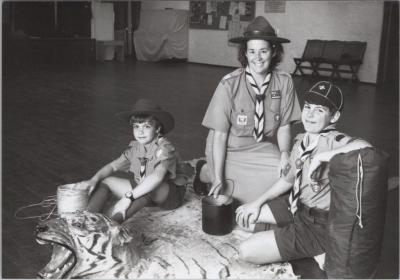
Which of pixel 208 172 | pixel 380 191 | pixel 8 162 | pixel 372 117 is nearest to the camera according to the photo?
pixel 380 191

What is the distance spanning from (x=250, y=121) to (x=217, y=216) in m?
0.57

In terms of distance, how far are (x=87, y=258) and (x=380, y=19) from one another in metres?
9.00

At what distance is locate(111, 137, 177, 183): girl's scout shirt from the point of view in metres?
2.52

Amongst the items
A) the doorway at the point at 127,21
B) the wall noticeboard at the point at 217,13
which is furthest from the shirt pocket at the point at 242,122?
the doorway at the point at 127,21

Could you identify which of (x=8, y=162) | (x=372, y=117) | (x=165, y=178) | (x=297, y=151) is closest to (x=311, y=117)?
(x=297, y=151)

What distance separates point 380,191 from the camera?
1.86 metres

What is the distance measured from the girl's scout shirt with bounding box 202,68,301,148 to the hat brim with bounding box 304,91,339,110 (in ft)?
1.85

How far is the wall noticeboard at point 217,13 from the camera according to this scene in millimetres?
11945

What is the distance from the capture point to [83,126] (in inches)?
208

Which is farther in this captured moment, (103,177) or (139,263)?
(103,177)

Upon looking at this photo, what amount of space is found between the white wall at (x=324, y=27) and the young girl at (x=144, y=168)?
8.15 meters

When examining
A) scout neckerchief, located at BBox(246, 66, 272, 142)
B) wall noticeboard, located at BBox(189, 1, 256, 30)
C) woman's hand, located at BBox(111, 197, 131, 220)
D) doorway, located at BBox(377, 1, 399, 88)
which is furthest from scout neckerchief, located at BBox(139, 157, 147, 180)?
wall noticeboard, located at BBox(189, 1, 256, 30)

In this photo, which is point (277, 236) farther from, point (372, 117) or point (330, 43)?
point (330, 43)

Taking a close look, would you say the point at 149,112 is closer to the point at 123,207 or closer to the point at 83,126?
the point at 123,207
